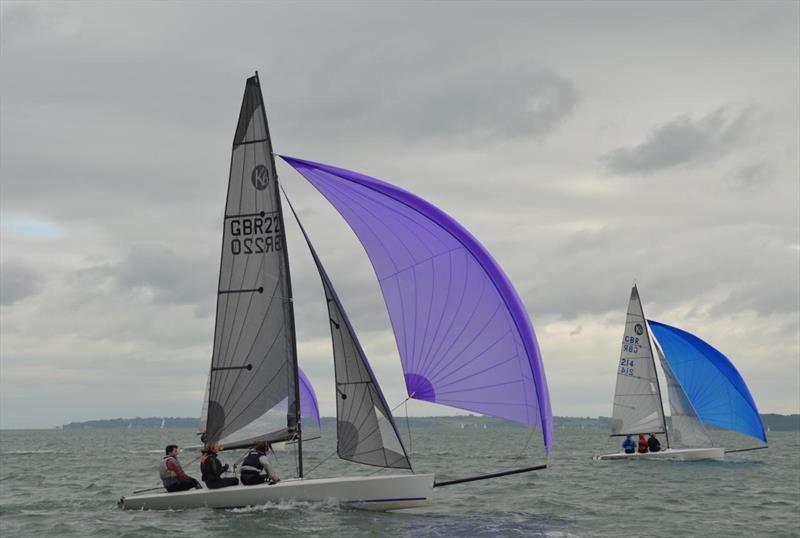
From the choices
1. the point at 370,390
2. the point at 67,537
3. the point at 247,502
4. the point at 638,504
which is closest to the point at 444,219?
the point at 370,390

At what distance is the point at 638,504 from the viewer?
2422 cm

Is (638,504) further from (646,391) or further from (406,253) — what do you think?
(646,391)

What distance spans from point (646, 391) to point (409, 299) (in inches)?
1071

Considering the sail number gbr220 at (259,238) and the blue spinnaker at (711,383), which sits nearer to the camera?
the sail number gbr220 at (259,238)

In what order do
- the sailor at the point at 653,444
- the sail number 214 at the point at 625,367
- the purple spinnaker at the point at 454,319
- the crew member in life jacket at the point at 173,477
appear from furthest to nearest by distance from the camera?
the sail number 214 at the point at 625,367, the sailor at the point at 653,444, the crew member in life jacket at the point at 173,477, the purple spinnaker at the point at 454,319

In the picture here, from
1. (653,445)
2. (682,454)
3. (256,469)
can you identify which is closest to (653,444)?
(653,445)

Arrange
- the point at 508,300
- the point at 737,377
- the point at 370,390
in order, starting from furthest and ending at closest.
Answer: the point at 737,377
the point at 370,390
the point at 508,300

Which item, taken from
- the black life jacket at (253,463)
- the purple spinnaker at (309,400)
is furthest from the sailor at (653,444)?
the black life jacket at (253,463)

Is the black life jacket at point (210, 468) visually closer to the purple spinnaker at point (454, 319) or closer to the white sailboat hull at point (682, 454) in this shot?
the purple spinnaker at point (454, 319)

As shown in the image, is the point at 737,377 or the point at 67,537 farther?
the point at 737,377

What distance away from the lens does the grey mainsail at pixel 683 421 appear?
40844 mm

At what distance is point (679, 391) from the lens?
134 ft

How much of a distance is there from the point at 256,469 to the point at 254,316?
2.99 m

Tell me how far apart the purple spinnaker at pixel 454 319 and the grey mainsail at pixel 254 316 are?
2.51m
